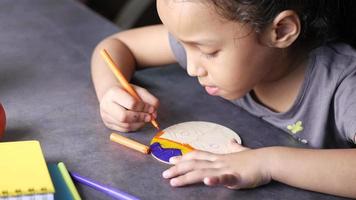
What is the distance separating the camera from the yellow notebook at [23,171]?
644 millimetres

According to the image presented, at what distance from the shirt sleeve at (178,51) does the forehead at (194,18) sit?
226mm

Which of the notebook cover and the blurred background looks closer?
the notebook cover

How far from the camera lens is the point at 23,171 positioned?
0.67 meters

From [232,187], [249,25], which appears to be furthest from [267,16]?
[232,187]

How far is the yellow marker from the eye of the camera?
0.69m

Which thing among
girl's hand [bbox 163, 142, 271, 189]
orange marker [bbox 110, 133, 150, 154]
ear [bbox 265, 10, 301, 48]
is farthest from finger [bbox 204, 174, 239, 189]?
ear [bbox 265, 10, 301, 48]

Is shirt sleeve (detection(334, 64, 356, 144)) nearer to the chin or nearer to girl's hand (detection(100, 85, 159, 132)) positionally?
the chin

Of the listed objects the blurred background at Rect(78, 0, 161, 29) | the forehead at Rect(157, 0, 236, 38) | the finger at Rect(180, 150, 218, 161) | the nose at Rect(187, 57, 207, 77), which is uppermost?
the forehead at Rect(157, 0, 236, 38)

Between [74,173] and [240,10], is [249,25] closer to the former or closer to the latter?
[240,10]

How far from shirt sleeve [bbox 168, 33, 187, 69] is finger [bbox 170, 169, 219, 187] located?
315 mm

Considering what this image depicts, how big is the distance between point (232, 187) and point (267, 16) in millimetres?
231

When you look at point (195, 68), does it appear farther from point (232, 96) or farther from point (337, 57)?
point (337, 57)

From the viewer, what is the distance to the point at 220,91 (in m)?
0.87

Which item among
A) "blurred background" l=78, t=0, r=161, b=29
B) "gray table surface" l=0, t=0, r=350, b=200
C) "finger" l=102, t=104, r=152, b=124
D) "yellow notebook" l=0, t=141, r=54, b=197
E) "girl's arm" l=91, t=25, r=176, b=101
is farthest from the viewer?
"blurred background" l=78, t=0, r=161, b=29
